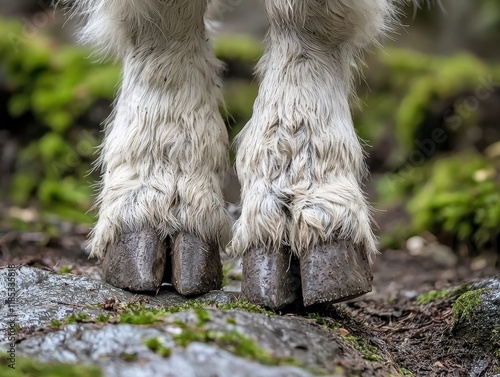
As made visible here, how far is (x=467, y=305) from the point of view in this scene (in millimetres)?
3396

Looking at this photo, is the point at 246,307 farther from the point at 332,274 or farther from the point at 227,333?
the point at 227,333

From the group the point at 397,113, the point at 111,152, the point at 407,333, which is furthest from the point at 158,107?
the point at 397,113

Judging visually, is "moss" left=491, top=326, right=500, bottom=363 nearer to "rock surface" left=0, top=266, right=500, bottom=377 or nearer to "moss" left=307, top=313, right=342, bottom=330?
"rock surface" left=0, top=266, right=500, bottom=377

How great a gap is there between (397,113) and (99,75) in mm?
3783

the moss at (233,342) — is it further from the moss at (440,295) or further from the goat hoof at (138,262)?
the moss at (440,295)

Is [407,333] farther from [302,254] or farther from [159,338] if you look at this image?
[159,338]

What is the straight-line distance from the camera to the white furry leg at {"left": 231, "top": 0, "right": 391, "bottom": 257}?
2.97 m

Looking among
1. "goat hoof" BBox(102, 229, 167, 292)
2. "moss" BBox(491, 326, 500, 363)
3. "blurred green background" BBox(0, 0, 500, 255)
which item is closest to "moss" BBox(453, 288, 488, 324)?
"moss" BBox(491, 326, 500, 363)

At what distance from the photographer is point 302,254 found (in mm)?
2953

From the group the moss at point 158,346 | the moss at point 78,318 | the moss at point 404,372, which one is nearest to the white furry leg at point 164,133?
the moss at point 78,318

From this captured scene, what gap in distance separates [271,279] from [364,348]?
0.43 m

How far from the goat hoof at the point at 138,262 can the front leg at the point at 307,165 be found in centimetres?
38

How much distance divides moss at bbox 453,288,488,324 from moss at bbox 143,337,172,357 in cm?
165

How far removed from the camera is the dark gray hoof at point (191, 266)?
326cm
